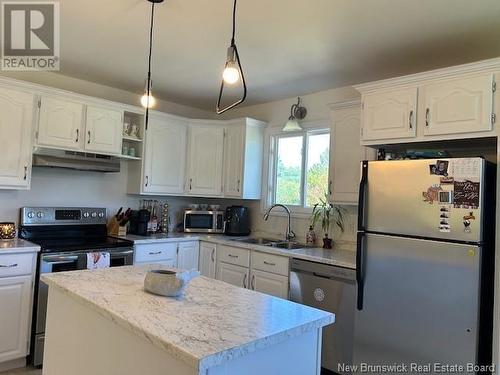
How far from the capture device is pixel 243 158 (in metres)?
4.14

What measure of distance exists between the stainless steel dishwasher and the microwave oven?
1.51 meters

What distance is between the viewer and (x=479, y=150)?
108 inches

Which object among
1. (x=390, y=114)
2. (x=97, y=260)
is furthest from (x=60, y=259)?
(x=390, y=114)

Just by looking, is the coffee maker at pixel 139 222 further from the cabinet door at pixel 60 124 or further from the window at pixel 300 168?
the window at pixel 300 168

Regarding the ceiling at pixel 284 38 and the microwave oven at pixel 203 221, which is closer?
the ceiling at pixel 284 38

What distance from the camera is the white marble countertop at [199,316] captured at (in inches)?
44.3

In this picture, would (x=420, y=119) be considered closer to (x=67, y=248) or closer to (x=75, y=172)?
(x=67, y=248)

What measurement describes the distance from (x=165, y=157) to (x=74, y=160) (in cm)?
96

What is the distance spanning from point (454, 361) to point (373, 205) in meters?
1.03

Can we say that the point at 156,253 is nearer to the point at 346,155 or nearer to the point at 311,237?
the point at 311,237

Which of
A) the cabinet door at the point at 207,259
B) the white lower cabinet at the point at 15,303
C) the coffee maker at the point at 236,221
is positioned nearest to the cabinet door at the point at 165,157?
the coffee maker at the point at 236,221

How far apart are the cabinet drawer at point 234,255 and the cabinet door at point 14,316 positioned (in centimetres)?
165

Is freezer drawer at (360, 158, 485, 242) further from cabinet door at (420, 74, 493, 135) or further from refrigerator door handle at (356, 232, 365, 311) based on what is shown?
cabinet door at (420, 74, 493, 135)

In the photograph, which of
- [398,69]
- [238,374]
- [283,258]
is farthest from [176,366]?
[398,69]
